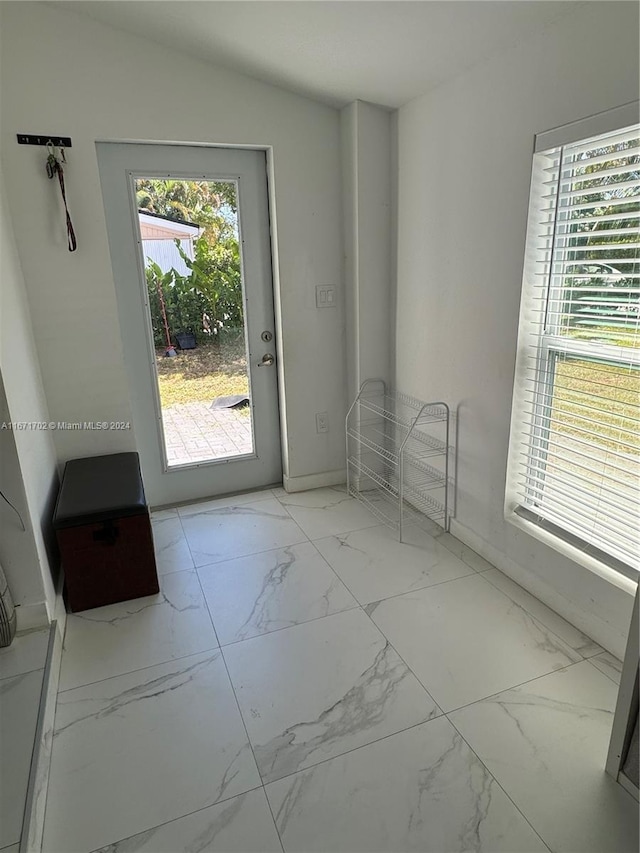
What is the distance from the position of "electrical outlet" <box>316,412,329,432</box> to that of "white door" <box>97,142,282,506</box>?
257 millimetres

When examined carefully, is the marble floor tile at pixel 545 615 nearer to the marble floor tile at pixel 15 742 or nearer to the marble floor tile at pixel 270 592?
the marble floor tile at pixel 270 592

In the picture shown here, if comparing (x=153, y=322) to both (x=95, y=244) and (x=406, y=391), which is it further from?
(x=406, y=391)

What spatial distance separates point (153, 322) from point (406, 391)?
1410 mm

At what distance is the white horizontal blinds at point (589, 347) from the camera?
65.0 inches

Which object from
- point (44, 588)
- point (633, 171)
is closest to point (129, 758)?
point (44, 588)

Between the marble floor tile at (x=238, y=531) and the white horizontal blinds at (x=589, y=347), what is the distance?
4.18ft

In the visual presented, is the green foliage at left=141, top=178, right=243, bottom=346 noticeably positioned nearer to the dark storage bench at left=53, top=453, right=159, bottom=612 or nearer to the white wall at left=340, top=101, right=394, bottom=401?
the white wall at left=340, top=101, right=394, bottom=401

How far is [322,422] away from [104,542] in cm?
146

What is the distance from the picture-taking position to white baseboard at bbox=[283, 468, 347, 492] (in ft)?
10.5

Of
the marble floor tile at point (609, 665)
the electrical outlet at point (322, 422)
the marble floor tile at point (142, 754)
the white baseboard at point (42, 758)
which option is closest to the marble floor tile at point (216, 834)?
the marble floor tile at point (142, 754)

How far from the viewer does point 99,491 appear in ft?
7.22

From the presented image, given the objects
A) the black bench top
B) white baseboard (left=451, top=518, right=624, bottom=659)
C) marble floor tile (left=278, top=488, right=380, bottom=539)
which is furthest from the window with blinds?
the black bench top

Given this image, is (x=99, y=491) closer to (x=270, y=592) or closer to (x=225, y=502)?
(x=270, y=592)

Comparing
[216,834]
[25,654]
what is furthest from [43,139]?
[216,834]
